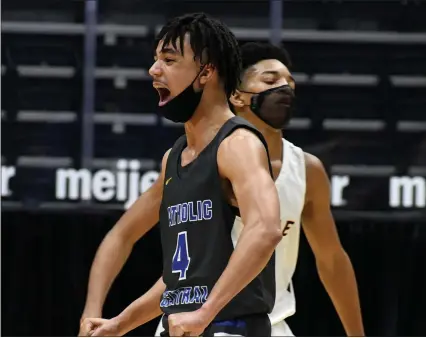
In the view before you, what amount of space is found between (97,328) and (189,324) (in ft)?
1.99

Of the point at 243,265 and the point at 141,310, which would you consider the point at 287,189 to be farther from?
the point at 243,265

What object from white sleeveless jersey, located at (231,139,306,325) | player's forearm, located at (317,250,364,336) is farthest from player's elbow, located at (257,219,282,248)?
player's forearm, located at (317,250,364,336)

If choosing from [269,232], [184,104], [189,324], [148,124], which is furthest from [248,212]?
[148,124]

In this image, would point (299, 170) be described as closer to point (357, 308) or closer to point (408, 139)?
point (357, 308)

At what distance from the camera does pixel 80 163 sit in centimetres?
558

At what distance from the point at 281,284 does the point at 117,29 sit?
1812 mm

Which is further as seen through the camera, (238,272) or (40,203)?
(40,203)

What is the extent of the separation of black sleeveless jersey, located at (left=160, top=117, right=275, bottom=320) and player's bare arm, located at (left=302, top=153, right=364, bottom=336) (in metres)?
1.49

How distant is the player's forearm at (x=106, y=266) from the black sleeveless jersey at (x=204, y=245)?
1.60 feet

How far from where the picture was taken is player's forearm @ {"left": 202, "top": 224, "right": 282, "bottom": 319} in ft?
9.03

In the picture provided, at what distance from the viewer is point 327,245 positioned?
15.2 ft

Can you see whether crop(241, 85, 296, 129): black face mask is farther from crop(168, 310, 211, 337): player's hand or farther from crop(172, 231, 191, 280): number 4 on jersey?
crop(168, 310, 211, 337): player's hand

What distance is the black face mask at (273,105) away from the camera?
4367 mm

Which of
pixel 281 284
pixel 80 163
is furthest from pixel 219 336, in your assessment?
pixel 80 163
